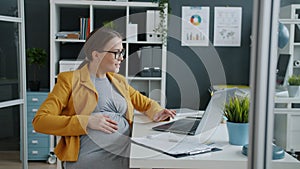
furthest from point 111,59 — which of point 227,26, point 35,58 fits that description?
point 227,26

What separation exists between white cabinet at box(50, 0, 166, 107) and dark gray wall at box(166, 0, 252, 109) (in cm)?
27

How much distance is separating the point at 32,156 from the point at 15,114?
0.78 meters

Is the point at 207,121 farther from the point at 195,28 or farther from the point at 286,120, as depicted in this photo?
the point at 195,28

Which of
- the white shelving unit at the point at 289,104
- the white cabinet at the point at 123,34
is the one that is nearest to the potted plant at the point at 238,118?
the white shelving unit at the point at 289,104

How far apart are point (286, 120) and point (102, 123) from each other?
119cm

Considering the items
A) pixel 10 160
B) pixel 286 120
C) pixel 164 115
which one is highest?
pixel 286 120

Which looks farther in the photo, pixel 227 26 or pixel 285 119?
pixel 227 26

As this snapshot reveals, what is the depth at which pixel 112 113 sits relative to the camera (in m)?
1.94

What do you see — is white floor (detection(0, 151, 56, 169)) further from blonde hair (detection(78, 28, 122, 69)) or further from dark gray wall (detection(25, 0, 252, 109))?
blonde hair (detection(78, 28, 122, 69))

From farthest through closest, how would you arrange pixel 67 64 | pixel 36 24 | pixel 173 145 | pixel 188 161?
pixel 36 24 < pixel 67 64 < pixel 173 145 < pixel 188 161

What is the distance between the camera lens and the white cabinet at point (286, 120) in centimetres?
65

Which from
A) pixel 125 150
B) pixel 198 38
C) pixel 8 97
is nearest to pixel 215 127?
pixel 125 150

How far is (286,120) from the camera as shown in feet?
2.28

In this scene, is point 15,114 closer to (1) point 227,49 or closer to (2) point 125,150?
(2) point 125,150
